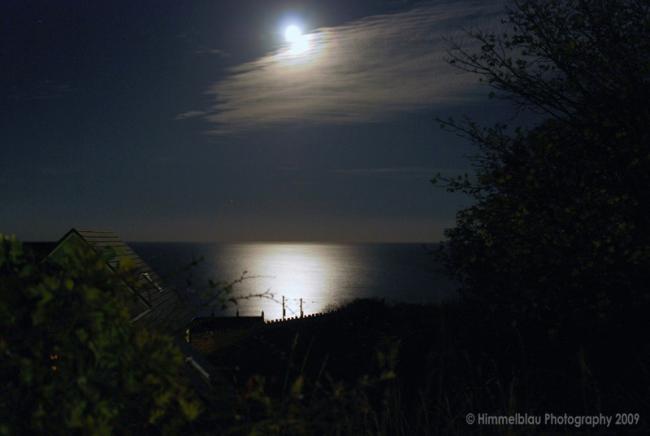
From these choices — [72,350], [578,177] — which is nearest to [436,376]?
[578,177]

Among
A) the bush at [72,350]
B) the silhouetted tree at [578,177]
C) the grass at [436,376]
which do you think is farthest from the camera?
the silhouetted tree at [578,177]

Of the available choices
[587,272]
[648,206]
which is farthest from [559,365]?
[648,206]

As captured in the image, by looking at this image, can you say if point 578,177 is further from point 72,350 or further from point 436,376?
point 72,350

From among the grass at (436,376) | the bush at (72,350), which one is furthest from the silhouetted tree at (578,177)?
the bush at (72,350)

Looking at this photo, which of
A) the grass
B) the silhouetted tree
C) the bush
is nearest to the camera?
the bush

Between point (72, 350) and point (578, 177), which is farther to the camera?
point (578, 177)

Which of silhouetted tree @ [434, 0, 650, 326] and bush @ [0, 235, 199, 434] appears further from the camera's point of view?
silhouetted tree @ [434, 0, 650, 326]

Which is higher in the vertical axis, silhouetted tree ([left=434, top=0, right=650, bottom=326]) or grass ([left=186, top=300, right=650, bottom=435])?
silhouetted tree ([left=434, top=0, right=650, bottom=326])

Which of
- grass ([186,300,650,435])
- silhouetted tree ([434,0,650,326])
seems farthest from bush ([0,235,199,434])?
silhouetted tree ([434,0,650,326])

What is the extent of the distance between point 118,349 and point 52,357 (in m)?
0.53

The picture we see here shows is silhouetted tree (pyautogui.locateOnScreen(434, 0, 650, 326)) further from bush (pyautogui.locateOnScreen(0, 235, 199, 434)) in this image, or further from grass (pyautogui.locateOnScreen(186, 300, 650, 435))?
bush (pyautogui.locateOnScreen(0, 235, 199, 434))

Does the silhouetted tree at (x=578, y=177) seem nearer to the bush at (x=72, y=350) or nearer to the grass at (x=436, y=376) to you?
the grass at (x=436, y=376)

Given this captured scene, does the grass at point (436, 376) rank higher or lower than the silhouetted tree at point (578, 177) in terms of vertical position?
lower

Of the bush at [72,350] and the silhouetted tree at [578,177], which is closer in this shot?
the bush at [72,350]
